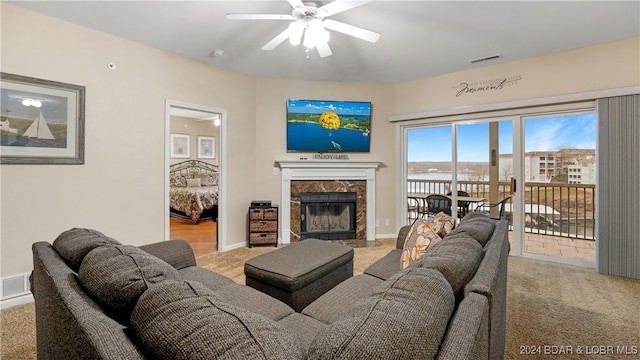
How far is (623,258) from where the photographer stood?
3.15 meters

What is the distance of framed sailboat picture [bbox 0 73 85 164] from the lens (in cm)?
248

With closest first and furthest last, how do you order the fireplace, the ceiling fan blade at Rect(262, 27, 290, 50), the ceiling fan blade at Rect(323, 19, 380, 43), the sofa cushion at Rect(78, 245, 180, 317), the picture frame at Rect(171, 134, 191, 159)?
the sofa cushion at Rect(78, 245, 180, 317)
the ceiling fan blade at Rect(323, 19, 380, 43)
the ceiling fan blade at Rect(262, 27, 290, 50)
the fireplace
the picture frame at Rect(171, 134, 191, 159)

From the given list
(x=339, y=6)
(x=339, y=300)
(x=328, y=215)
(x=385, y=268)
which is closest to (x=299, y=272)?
(x=339, y=300)

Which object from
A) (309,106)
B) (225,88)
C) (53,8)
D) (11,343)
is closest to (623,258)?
(309,106)

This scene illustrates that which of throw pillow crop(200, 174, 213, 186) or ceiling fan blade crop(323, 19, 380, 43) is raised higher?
ceiling fan blade crop(323, 19, 380, 43)

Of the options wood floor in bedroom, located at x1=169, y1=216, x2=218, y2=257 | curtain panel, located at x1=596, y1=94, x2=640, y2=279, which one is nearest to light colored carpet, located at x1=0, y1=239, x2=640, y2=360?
curtain panel, located at x1=596, y1=94, x2=640, y2=279

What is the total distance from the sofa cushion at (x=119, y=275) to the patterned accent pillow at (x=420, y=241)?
1.49m

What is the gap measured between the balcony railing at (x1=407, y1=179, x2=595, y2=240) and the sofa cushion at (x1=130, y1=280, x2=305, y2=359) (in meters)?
4.28

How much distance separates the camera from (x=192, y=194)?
609 cm

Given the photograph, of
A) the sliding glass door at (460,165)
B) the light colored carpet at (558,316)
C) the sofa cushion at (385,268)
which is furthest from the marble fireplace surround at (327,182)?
the sofa cushion at (385,268)

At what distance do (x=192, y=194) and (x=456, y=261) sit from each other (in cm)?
591

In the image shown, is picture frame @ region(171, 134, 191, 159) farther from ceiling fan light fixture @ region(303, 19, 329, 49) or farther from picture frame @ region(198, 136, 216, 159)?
ceiling fan light fixture @ region(303, 19, 329, 49)

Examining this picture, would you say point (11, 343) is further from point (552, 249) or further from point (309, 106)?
point (552, 249)

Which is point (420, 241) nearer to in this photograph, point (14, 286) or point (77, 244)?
point (77, 244)
